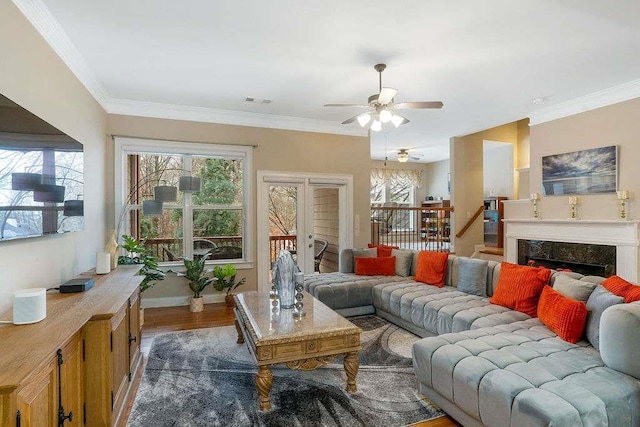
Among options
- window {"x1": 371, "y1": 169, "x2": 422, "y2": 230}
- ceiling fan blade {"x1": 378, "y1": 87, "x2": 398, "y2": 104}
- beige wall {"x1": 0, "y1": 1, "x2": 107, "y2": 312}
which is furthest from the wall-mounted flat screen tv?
window {"x1": 371, "y1": 169, "x2": 422, "y2": 230}

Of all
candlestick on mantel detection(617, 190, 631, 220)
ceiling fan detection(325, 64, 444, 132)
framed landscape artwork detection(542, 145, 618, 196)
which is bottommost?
candlestick on mantel detection(617, 190, 631, 220)

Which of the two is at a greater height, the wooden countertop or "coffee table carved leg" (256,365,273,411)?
the wooden countertop

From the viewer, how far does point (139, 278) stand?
121 inches

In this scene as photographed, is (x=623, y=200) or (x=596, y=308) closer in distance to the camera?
(x=596, y=308)

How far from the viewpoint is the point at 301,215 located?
5.90 metres

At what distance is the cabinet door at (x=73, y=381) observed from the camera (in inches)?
66.9

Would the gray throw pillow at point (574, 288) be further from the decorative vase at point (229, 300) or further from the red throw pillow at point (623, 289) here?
the decorative vase at point (229, 300)

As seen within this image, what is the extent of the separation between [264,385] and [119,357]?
3.23ft

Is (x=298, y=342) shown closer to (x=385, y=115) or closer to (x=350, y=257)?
(x=385, y=115)

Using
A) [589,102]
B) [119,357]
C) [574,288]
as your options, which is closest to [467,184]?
[589,102]

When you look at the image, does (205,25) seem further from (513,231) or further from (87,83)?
(513,231)

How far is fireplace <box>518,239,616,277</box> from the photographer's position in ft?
15.9

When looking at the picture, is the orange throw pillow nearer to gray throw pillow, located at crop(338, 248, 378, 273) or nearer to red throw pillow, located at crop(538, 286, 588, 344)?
gray throw pillow, located at crop(338, 248, 378, 273)

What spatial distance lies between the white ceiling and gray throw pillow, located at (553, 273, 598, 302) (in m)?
2.15
